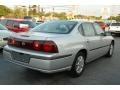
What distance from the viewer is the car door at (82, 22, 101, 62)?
20.5 feet

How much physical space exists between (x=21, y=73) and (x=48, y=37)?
144 cm

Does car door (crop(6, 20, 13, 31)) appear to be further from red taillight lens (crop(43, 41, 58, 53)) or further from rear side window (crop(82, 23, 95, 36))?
red taillight lens (crop(43, 41, 58, 53))

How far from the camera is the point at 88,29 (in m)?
6.55

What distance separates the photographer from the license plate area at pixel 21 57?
5.04m

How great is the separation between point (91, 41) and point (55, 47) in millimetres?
1755

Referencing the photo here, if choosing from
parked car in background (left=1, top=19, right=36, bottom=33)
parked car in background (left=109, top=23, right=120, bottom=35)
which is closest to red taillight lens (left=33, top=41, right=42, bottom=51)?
parked car in background (left=1, top=19, right=36, bottom=33)

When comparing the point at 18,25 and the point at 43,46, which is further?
the point at 18,25

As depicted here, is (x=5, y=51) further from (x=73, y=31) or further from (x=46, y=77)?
(x=73, y=31)

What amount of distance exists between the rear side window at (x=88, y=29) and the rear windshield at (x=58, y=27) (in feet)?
1.17

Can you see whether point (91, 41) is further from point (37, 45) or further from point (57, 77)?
point (37, 45)

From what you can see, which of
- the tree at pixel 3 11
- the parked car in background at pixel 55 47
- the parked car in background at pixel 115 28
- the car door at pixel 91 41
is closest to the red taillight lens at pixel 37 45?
the parked car in background at pixel 55 47

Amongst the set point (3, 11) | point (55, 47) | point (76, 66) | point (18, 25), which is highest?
point (55, 47)

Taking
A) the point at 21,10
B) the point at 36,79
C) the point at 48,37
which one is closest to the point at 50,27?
the point at 48,37

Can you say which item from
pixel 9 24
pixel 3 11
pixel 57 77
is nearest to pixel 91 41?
pixel 57 77
